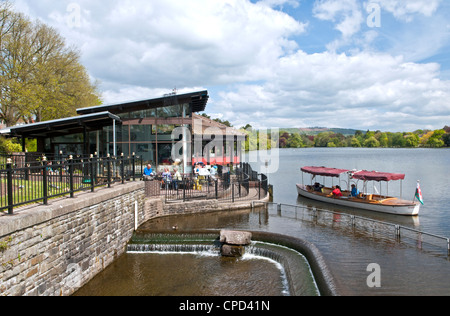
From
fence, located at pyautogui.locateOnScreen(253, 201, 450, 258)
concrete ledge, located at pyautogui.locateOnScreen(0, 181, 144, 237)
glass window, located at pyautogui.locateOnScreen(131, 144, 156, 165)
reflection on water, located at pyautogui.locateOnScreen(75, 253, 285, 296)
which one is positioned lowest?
reflection on water, located at pyautogui.locateOnScreen(75, 253, 285, 296)

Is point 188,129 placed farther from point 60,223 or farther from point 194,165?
point 60,223

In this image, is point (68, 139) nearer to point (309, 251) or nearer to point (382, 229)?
point (309, 251)

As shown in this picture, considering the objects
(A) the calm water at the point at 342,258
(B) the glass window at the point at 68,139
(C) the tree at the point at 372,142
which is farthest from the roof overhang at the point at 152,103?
(C) the tree at the point at 372,142

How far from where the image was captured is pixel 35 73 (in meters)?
27.8

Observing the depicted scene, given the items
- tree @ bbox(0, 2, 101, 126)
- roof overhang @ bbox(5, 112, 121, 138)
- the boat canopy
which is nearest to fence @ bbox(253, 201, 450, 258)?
the boat canopy

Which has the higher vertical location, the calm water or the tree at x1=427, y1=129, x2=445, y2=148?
the tree at x1=427, y1=129, x2=445, y2=148

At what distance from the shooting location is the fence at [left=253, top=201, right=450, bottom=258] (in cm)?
1170

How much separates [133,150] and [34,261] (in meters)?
16.9

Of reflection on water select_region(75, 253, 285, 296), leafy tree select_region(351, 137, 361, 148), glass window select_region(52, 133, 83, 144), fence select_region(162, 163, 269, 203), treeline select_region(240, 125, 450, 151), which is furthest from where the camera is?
leafy tree select_region(351, 137, 361, 148)

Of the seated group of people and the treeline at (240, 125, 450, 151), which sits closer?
the seated group of people

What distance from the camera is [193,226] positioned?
47.8 ft

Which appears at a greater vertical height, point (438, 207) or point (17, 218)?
point (17, 218)

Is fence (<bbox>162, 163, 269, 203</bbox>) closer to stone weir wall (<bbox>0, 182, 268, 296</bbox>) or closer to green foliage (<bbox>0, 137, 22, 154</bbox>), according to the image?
stone weir wall (<bbox>0, 182, 268, 296</bbox>)

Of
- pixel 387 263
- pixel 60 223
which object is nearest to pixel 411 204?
pixel 387 263
